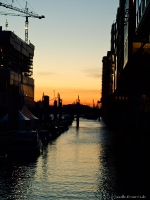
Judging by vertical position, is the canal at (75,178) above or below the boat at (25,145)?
below

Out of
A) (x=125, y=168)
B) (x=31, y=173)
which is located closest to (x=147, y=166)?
(x=125, y=168)

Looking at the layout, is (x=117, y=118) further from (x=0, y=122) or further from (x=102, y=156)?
(x=102, y=156)

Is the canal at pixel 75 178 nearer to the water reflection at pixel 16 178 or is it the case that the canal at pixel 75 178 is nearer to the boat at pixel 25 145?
the water reflection at pixel 16 178

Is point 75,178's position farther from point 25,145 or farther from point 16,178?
point 25,145

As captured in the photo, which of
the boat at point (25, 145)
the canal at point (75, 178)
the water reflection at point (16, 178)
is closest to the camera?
the water reflection at point (16, 178)

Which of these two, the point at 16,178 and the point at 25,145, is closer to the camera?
the point at 16,178

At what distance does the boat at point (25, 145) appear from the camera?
53.7 meters

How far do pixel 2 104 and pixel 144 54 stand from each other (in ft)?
397

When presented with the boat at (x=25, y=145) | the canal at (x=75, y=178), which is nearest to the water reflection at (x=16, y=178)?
the canal at (x=75, y=178)

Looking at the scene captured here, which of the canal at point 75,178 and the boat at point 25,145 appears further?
the boat at point 25,145

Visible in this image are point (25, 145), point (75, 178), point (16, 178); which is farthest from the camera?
point (25, 145)

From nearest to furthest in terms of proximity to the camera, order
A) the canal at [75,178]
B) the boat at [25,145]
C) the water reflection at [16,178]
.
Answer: the water reflection at [16,178] < the canal at [75,178] < the boat at [25,145]

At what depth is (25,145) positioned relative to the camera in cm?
5494

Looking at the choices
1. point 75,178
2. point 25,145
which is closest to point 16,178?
point 75,178
